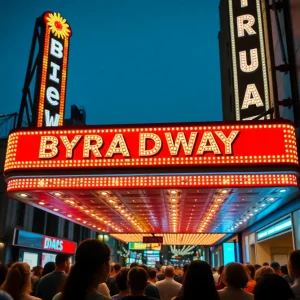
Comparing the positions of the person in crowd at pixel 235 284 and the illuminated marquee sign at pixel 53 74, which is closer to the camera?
the person in crowd at pixel 235 284

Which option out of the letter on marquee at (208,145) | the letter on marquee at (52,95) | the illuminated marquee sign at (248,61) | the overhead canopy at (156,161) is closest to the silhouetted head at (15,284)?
the overhead canopy at (156,161)

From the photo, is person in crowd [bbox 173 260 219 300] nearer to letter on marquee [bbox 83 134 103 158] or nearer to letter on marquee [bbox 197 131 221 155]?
letter on marquee [bbox 197 131 221 155]

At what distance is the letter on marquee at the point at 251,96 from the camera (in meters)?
15.9

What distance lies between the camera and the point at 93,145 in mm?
11250

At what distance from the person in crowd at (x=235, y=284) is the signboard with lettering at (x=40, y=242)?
807 inches

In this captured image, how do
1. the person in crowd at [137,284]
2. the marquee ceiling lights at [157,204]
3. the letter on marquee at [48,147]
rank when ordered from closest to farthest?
the person in crowd at [137,284], the letter on marquee at [48,147], the marquee ceiling lights at [157,204]

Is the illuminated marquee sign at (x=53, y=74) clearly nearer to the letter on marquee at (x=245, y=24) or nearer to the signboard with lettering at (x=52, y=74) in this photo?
the signboard with lettering at (x=52, y=74)

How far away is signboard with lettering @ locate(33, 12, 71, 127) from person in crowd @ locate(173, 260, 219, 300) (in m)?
15.1

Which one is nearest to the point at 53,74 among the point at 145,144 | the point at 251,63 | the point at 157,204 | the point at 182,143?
the point at 157,204

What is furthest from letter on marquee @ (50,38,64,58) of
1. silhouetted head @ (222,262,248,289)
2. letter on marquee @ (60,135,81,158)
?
silhouetted head @ (222,262,248,289)

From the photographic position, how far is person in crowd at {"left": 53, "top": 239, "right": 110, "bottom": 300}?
2641 mm

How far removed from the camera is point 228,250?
30.6 metres

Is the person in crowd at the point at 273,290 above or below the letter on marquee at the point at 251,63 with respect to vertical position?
below

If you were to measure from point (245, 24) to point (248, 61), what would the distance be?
1817 millimetres
